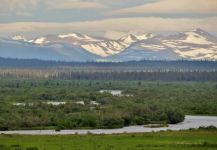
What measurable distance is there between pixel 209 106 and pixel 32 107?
23516 millimetres

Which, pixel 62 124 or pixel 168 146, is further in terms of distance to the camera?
pixel 62 124

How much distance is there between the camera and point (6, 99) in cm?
9794

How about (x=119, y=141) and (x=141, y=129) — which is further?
(x=141, y=129)

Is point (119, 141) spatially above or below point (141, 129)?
above

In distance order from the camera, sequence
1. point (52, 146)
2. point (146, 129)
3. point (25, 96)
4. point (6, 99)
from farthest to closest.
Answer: point (25, 96)
point (6, 99)
point (146, 129)
point (52, 146)

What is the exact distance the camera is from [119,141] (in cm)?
5278

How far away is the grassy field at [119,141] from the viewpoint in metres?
48.8

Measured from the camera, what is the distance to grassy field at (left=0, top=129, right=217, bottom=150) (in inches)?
1919

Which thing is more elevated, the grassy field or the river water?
the grassy field

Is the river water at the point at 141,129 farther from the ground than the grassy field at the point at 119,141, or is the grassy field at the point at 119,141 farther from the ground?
the grassy field at the point at 119,141

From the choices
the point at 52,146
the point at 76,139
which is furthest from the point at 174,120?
the point at 52,146

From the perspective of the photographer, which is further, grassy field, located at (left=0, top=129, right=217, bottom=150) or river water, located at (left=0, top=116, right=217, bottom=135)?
river water, located at (left=0, top=116, right=217, bottom=135)

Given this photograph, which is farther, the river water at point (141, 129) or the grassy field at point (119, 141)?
the river water at point (141, 129)

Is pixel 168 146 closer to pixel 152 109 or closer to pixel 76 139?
pixel 76 139
